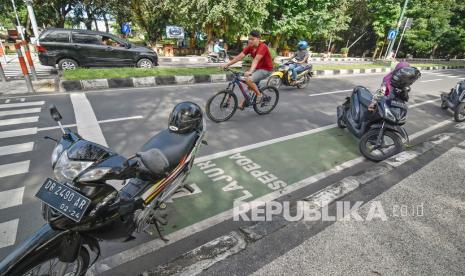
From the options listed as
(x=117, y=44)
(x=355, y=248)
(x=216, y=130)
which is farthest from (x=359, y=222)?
(x=117, y=44)

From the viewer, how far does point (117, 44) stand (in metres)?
10.7

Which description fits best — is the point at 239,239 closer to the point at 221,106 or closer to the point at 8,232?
the point at 8,232

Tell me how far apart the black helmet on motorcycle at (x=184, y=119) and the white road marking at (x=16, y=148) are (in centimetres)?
284

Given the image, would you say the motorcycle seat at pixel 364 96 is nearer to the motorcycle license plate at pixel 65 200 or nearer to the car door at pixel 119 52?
the motorcycle license plate at pixel 65 200

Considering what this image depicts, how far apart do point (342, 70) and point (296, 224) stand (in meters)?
15.2

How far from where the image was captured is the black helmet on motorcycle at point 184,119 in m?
2.75

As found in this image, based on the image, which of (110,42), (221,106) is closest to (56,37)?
(110,42)

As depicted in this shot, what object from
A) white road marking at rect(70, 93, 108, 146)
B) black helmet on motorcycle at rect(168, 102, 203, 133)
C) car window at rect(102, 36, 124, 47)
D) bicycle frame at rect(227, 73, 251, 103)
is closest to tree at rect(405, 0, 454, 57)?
car window at rect(102, 36, 124, 47)

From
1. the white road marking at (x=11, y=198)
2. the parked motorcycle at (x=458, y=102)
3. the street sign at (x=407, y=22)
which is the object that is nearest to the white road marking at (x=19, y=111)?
the white road marking at (x=11, y=198)

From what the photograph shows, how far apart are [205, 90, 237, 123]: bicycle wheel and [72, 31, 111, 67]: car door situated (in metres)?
7.00

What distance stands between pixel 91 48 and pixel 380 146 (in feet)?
33.7

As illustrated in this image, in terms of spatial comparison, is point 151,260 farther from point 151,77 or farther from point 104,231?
point 151,77

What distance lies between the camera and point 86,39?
9844 millimetres

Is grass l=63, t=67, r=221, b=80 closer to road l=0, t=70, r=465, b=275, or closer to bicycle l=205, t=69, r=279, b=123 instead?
road l=0, t=70, r=465, b=275
